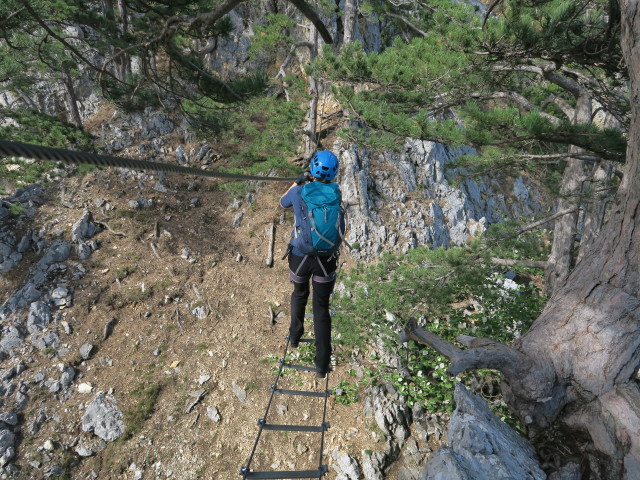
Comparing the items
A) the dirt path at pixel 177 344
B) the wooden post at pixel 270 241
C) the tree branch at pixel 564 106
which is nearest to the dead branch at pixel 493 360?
the dirt path at pixel 177 344

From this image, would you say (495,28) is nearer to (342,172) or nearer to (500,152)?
(500,152)

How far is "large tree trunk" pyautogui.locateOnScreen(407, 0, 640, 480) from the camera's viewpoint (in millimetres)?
2350

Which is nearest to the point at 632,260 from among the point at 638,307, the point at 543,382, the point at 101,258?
the point at 638,307

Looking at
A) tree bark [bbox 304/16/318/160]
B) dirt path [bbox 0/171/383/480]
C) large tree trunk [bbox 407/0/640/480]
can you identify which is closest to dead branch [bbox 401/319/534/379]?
large tree trunk [bbox 407/0/640/480]

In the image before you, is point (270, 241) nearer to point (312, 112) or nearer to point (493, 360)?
point (312, 112)

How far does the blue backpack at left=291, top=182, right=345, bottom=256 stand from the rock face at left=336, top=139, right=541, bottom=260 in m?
5.33

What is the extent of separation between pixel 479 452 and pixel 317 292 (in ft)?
6.50

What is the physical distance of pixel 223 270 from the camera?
8.76 m

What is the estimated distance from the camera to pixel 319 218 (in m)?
3.19

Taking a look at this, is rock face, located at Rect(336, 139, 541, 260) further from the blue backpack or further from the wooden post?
the blue backpack

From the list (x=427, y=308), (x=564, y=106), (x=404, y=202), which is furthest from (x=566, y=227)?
(x=404, y=202)

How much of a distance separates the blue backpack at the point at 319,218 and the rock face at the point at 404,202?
5.33 meters

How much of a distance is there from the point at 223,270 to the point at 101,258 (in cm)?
311

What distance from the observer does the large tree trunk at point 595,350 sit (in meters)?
2.35
